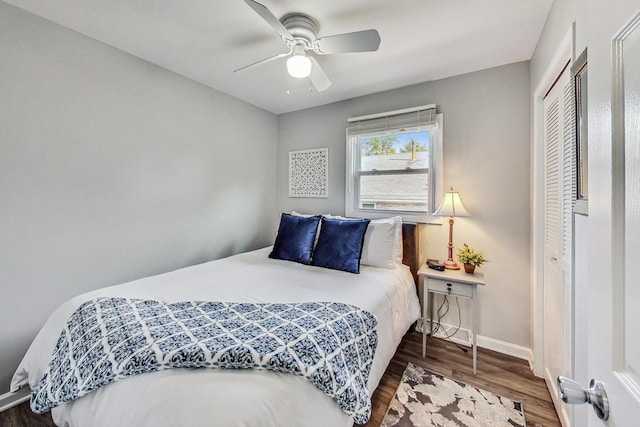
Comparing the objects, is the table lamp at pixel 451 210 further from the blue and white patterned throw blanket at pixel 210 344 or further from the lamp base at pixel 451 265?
the blue and white patterned throw blanket at pixel 210 344

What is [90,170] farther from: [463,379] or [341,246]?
[463,379]

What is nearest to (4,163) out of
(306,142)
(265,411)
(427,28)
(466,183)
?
(265,411)

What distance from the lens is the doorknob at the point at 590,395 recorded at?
0.51 metres

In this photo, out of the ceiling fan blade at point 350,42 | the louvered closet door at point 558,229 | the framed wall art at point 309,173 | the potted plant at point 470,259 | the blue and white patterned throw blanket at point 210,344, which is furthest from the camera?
the framed wall art at point 309,173

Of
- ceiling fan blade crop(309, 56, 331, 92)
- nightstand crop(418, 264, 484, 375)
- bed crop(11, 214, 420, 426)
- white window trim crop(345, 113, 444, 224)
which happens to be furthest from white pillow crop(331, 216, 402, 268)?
ceiling fan blade crop(309, 56, 331, 92)

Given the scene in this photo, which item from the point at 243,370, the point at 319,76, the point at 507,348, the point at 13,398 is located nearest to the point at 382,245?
the point at 507,348

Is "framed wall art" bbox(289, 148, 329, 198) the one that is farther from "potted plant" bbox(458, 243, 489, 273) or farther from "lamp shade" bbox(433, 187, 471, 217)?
"potted plant" bbox(458, 243, 489, 273)

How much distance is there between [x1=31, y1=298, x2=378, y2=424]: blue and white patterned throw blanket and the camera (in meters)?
0.97

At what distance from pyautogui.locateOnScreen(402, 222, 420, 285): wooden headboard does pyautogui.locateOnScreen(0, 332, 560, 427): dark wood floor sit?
0.63 m

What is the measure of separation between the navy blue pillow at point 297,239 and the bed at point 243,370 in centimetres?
7

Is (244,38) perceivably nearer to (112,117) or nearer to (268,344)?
(112,117)

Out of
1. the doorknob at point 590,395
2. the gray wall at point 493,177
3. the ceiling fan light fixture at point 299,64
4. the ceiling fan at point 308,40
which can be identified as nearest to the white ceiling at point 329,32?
the ceiling fan at point 308,40

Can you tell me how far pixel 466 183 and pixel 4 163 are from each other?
3.38 meters

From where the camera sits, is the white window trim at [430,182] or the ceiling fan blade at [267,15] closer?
the ceiling fan blade at [267,15]
